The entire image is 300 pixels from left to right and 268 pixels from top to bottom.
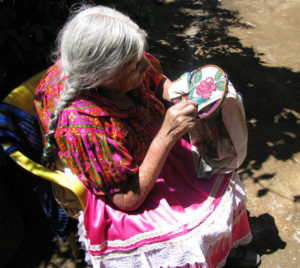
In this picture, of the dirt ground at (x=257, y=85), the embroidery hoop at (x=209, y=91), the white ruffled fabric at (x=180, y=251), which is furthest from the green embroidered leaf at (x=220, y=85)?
the dirt ground at (x=257, y=85)

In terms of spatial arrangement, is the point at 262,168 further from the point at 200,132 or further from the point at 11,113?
the point at 11,113

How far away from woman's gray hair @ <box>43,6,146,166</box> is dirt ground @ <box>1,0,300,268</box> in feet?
5.75

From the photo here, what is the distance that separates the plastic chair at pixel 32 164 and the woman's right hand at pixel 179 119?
547 mm

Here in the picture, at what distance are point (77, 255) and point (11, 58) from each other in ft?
5.68

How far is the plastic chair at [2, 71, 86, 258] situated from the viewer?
160 cm

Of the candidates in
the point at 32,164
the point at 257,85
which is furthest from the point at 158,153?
the point at 257,85

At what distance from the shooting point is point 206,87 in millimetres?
1572

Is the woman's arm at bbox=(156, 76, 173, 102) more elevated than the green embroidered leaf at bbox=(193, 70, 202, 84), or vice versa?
the green embroidered leaf at bbox=(193, 70, 202, 84)

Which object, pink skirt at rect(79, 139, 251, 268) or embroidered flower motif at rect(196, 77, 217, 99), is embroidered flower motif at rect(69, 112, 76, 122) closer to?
pink skirt at rect(79, 139, 251, 268)

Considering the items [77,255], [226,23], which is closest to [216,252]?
[77,255]

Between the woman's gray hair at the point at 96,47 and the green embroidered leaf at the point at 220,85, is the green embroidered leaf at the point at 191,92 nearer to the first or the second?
the green embroidered leaf at the point at 220,85

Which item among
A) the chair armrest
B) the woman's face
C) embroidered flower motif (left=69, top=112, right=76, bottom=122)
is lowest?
the chair armrest

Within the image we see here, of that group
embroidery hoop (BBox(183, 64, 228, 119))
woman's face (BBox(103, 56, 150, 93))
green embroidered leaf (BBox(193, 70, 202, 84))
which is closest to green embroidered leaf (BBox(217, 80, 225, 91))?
embroidery hoop (BBox(183, 64, 228, 119))

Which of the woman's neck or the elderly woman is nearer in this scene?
the elderly woman
